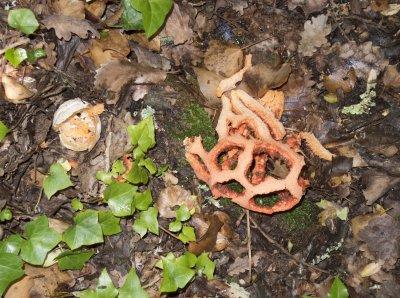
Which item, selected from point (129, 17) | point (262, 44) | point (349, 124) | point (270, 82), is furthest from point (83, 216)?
point (349, 124)

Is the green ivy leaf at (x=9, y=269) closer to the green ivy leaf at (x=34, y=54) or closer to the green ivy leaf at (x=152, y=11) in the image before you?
the green ivy leaf at (x=34, y=54)

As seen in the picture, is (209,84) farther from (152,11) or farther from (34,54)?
(34,54)

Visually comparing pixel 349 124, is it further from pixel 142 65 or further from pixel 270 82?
pixel 142 65

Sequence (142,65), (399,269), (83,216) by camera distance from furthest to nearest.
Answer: (399,269) < (142,65) < (83,216)

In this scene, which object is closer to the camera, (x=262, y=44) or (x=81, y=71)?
(x=81, y=71)

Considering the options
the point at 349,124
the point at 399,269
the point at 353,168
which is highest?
the point at 349,124

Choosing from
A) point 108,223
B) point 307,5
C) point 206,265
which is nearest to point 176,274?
point 206,265

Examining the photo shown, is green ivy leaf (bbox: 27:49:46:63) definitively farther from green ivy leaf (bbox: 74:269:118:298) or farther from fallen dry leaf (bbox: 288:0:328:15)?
fallen dry leaf (bbox: 288:0:328:15)

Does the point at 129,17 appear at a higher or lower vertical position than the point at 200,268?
higher
